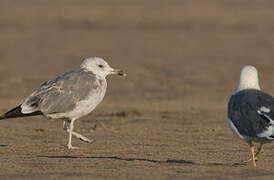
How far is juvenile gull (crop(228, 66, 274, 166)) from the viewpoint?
25.6 ft

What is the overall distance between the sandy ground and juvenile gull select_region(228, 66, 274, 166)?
402 mm

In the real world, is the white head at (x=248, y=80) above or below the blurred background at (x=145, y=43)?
below

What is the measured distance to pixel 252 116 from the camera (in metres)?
8.00

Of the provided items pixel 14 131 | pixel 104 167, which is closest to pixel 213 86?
pixel 14 131

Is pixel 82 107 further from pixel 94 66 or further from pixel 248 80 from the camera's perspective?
pixel 248 80

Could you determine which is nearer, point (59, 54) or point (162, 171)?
point (162, 171)

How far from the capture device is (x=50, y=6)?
3294 cm

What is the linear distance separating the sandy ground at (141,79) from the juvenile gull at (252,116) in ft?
1.32

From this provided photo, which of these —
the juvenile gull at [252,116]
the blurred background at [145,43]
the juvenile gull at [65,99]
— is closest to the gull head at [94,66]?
the juvenile gull at [65,99]

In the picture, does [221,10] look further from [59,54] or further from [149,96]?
[149,96]

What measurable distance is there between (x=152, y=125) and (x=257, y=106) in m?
4.67

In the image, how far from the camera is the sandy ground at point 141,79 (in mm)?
8584

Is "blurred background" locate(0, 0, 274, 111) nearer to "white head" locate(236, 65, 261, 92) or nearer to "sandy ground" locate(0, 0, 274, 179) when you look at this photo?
"sandy ground" locate(0, 0, 274, 179)

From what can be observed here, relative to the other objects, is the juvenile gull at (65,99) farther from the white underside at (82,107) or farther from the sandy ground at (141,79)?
the sandy ground at (141,79)
